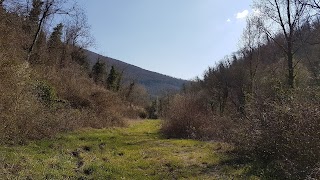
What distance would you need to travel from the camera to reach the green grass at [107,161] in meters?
11.8

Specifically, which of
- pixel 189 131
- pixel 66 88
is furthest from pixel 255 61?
pixel 66 88

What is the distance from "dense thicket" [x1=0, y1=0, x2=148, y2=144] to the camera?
52.1 ft

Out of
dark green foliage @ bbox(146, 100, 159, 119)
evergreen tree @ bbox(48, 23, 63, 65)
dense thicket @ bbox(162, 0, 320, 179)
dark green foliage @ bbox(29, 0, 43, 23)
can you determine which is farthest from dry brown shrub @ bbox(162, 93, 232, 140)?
dark green foliage @ bbox(146, 100, 159, 119)

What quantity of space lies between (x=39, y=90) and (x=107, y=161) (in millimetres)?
9545

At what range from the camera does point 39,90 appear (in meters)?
22.4

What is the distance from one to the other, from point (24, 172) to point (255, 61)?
40223 millimetres

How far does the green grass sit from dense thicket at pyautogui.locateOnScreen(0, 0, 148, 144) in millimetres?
1194

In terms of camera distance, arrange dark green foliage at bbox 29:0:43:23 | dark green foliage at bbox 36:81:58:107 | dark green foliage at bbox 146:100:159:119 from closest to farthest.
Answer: dark green foliage at bbox 36:81:58:107 < dark green foliage at bbox 29:0:43:23 < dark green foliage at bbox 146:100:159:119

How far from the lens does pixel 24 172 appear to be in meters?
10.8

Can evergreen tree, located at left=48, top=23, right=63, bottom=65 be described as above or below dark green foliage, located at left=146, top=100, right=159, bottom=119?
above

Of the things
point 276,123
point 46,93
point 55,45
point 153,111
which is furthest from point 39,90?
point 153,111

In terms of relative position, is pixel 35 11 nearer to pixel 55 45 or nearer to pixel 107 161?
pixel 55 45

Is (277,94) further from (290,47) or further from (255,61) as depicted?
(255,61)

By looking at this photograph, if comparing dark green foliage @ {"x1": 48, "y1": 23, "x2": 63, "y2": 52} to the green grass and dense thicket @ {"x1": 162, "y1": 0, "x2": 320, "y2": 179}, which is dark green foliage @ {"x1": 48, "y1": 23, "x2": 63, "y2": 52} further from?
the green grass
